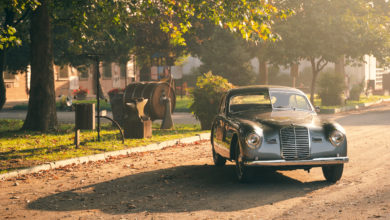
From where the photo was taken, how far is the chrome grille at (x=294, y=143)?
8.60 m

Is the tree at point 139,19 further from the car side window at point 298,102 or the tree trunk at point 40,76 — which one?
the car side window at point 298,102

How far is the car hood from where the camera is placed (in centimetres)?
893

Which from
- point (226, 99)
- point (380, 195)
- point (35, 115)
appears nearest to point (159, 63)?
point (35, 115)

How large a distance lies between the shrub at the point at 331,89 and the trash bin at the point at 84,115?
68.7 ft

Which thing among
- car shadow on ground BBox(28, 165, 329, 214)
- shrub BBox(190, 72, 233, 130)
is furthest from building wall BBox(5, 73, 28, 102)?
car shadow on ground BBox(28, 165, 329, 214)

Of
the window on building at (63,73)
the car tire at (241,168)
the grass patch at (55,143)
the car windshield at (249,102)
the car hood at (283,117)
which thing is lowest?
the grass patch at (55,143)

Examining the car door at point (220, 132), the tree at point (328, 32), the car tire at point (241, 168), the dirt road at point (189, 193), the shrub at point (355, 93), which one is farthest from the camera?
the shrub at point (355, 93)

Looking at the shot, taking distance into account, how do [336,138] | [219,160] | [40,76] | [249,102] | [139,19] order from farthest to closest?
1. [139,19]
2. [40,76]
3. [219,160]
4. [249,102]
5. [336,138]

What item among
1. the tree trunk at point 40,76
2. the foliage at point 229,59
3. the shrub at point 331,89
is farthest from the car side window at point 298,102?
the foliage at point 229,59

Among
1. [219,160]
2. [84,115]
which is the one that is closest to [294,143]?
[219,160]

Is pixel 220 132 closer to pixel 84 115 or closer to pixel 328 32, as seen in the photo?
pixel 84 115

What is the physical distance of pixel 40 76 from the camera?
16.7m

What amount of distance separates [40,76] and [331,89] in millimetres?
19314

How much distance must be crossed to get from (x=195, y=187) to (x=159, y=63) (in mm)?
32450
